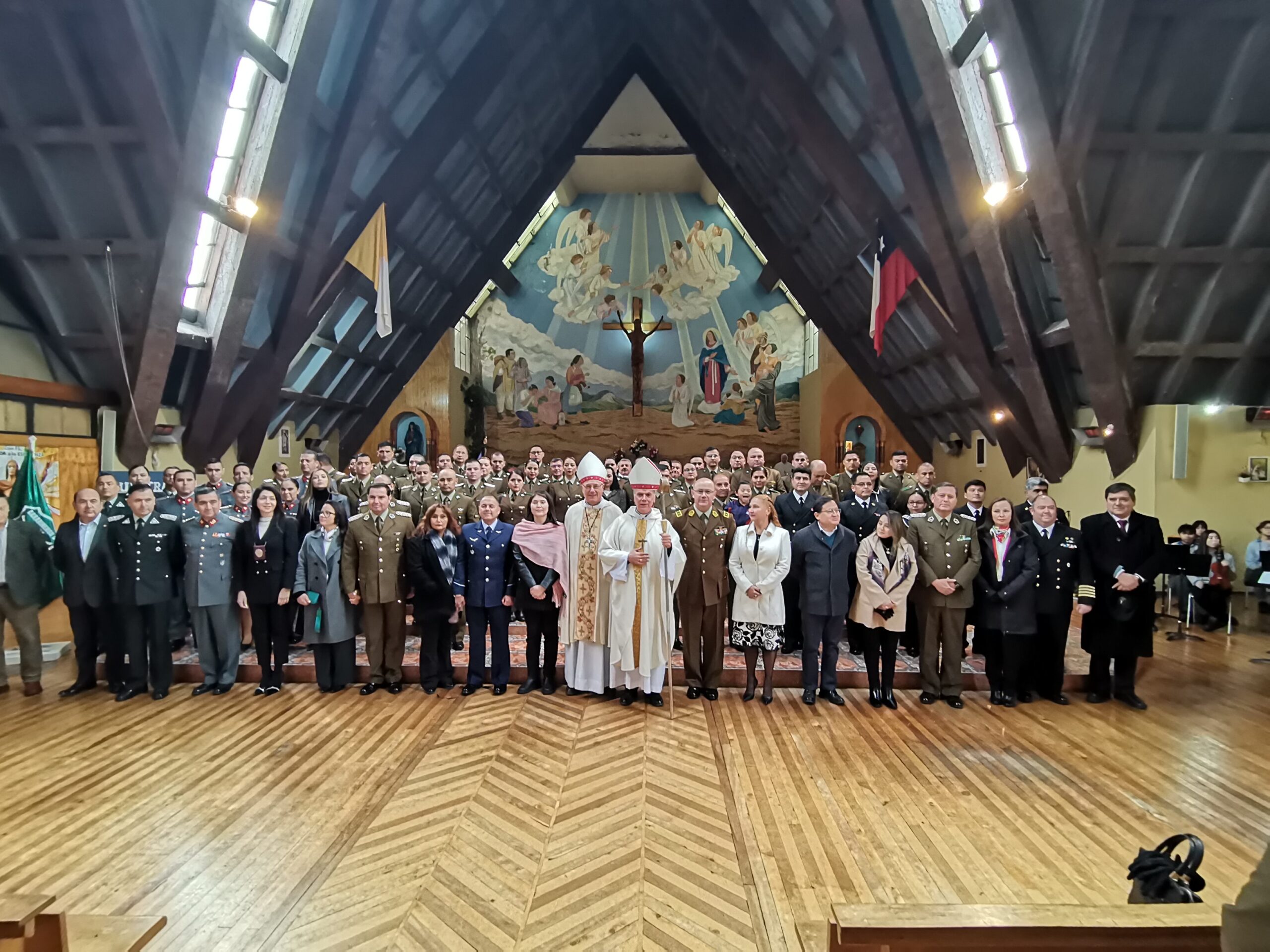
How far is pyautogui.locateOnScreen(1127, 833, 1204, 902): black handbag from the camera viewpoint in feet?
5.68

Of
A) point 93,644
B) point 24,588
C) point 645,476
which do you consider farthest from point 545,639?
point 24,588

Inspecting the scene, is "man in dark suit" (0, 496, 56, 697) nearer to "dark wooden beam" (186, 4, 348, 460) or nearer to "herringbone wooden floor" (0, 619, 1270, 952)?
"herringbone wooden floor" (0, 619, 1270, 952)

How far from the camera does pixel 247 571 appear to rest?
5.14 metres

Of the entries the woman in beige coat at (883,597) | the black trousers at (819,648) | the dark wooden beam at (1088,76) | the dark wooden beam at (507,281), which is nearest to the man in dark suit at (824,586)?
the black trousers at (819,648)

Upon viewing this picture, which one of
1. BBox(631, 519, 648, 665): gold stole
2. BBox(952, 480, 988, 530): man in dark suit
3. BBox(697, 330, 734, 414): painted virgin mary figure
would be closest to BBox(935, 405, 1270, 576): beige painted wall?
BBox(952, 480, 988, 530): man in dark suit

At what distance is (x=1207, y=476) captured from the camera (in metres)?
7.81

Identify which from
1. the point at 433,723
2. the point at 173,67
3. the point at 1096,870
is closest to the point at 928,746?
the point at 1096,870

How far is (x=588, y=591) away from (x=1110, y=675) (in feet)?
13.5

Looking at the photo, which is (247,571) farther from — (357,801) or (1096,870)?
(1096,870)

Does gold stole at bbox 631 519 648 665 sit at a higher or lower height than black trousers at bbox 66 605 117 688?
higher

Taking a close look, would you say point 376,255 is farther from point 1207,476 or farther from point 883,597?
point 1207,476

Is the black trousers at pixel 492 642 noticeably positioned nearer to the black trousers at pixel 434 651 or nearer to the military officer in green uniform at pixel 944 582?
the black trousers at pixel 434 651

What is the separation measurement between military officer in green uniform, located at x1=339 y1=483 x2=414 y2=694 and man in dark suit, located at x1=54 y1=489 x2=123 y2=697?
1.71 m

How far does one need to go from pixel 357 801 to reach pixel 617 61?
1254cm
